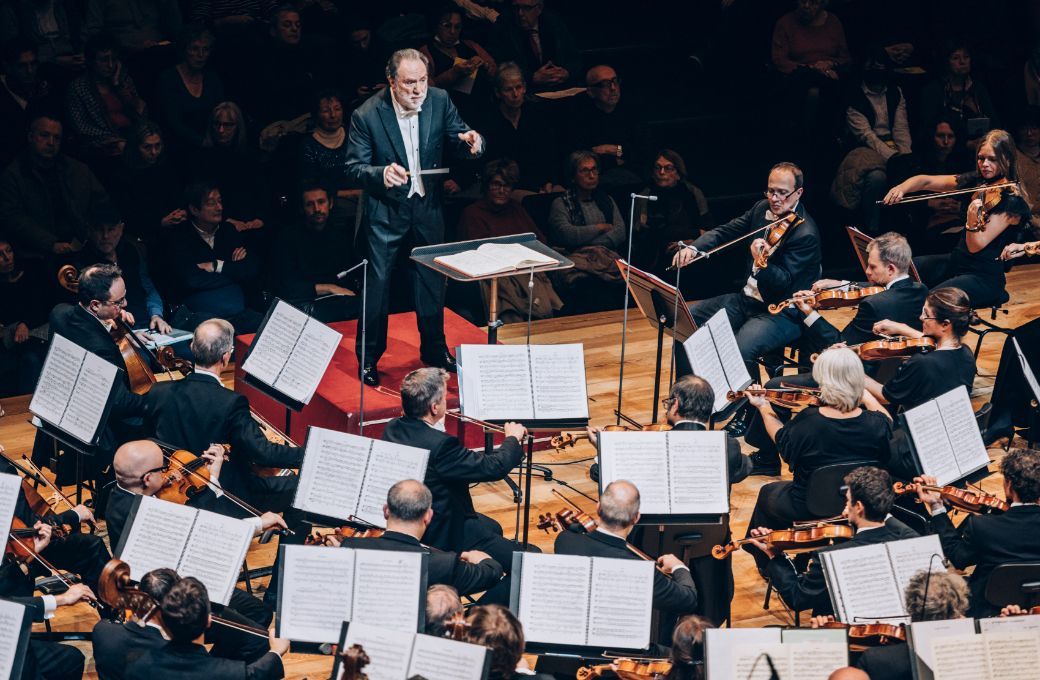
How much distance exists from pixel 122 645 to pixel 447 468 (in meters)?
1.51

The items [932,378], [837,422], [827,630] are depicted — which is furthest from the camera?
[932,378]

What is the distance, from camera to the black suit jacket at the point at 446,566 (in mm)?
4957

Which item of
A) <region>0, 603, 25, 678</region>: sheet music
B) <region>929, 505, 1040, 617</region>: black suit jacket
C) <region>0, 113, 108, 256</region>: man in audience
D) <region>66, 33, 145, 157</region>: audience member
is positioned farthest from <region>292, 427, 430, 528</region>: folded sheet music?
<region>66, 33, 145, 157</region>: audience member

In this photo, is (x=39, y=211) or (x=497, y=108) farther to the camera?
(x=497, y=108)

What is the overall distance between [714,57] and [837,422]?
5.08m

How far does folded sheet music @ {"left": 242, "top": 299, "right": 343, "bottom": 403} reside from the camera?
20.3ft

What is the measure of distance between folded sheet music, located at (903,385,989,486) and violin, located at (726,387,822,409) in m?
0.64

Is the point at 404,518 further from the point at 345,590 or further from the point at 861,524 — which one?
the point at 861,524

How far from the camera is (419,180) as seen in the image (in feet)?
22.6

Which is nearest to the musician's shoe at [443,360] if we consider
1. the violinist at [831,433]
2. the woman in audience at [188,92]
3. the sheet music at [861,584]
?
the violinist at [831,433]

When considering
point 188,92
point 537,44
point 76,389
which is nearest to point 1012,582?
point 76,389

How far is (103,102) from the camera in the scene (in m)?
8.41

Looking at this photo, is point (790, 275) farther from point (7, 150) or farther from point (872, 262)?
point (7, 150)

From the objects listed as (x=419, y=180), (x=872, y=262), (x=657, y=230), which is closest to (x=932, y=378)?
(x=872, y=262)
